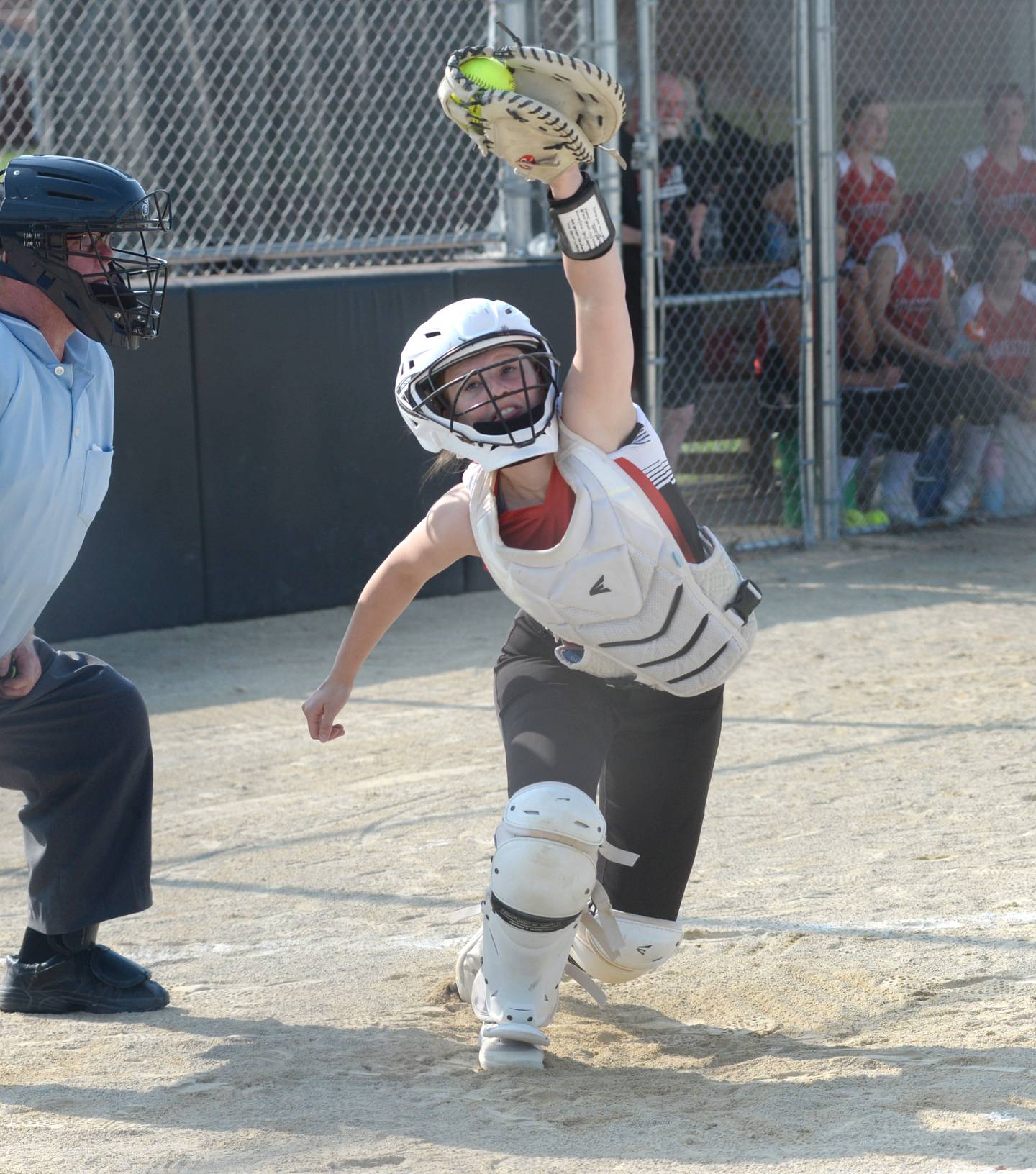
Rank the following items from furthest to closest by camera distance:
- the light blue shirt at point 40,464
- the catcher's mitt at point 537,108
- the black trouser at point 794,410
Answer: the black trouser at point 794,410
the light blue shirt at point 40,464
the catcher's mitt at point 537,108

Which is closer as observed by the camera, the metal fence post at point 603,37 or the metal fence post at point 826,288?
the metal fence post at point 603,37

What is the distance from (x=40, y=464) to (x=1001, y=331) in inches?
288

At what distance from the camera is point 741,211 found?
29.7 ft

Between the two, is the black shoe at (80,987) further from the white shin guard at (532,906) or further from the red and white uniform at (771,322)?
the red and white uniform at (771,322)

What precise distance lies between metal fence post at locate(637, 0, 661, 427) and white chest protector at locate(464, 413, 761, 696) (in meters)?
4.79

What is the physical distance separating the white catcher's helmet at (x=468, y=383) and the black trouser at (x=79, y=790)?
997 mm

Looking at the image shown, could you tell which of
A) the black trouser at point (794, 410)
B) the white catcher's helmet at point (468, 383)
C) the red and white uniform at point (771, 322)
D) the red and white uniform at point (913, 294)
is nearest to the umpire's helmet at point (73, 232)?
the white catcher's helmet at point (468, 383)

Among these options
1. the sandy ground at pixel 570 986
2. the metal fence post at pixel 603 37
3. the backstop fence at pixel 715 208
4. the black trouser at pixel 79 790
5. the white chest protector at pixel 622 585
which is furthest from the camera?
the backstop fence at pixel 715 208

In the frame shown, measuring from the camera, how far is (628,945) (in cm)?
346

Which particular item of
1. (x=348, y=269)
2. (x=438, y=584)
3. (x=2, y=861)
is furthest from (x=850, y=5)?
(x=2, y=861)

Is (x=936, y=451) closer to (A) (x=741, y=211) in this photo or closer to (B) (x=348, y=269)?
(A) (x=741, y=211)

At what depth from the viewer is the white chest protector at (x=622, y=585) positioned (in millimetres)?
3174

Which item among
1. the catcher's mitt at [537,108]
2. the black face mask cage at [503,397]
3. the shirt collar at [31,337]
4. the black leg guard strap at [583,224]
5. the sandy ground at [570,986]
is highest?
the catcher's mitt at [537,108]

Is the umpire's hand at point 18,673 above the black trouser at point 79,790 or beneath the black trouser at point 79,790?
above
